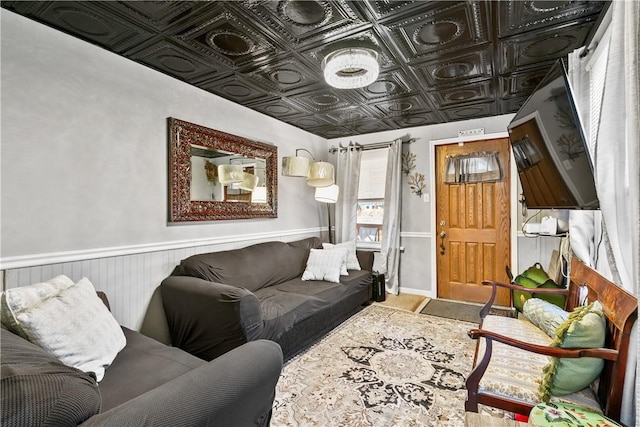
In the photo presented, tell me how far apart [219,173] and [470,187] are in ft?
10.4

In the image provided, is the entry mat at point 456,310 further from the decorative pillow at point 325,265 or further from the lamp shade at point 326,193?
the lamp shade at point 326,193

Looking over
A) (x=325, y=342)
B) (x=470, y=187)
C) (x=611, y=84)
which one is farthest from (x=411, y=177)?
(x=611, y=84)

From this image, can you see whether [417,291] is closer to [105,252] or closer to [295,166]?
[295,166]

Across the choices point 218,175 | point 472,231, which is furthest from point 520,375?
point 218,175

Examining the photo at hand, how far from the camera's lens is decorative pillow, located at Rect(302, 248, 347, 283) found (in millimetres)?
3381

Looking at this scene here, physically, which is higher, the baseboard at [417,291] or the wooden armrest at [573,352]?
the wooden armrest at [573,352]

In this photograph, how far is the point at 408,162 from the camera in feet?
14.2

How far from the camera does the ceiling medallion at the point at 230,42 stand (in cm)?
203

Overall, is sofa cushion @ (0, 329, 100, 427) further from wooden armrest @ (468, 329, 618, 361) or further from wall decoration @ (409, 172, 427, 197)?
wall decoration @ (409, 172, 427, 197)

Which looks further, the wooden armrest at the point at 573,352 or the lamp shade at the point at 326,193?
the lamp shade at the point at 326,193

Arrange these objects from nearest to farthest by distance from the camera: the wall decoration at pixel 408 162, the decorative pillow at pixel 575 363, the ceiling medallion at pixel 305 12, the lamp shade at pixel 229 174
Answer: the decorative pillow at pixel 575 363, the ceiling medallion at pixel 305 12, the lamp shade at pixel 229 174, the wall decoration at pixel 408 162

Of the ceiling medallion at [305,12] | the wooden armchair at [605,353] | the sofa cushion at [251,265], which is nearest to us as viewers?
the wooden armchair at [605,353]

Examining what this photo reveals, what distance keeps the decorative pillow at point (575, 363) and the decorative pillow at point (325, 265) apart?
2.16 m

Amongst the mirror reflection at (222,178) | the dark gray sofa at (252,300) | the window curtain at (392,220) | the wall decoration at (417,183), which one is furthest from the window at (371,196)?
the mirror reflection at (222,178)
